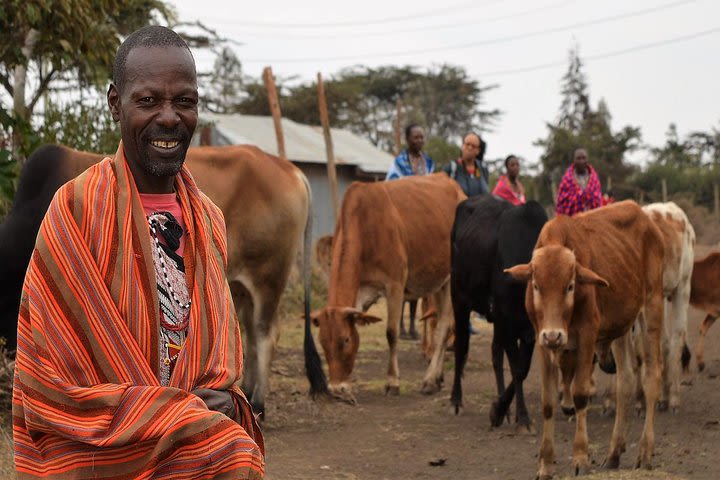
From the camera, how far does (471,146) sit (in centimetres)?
1280

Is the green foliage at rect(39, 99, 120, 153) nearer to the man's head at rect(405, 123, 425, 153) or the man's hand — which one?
the man's head at rect(405, 123, 425, 153)

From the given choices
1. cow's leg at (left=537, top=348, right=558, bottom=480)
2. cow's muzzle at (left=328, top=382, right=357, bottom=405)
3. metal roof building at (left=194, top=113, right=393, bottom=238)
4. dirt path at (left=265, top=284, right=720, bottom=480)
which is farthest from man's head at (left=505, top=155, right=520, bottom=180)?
metal roof building at (left=194, top=113, right=393, bottom=238)

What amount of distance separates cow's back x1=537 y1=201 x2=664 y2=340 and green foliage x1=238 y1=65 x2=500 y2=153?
32.1 metres

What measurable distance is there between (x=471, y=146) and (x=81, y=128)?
4.56m

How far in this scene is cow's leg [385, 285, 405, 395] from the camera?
34.2 ft

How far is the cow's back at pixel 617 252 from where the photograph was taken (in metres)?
7.21

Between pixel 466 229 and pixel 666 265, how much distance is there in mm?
1721

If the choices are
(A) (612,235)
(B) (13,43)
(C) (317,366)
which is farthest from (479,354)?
(B) (13,43)

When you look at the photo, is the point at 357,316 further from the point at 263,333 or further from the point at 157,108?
the point at 157,108

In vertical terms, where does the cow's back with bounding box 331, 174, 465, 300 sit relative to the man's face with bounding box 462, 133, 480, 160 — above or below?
below

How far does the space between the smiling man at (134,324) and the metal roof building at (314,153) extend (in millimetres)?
23766

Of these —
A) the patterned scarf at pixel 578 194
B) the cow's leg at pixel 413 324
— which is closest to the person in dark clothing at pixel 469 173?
the patterned scarf at pixel 578 194

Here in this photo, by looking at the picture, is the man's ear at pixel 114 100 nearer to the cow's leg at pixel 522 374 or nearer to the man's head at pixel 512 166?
the cow's leg at pixel 522 374

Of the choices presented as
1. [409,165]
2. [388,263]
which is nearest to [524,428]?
[388,263]
